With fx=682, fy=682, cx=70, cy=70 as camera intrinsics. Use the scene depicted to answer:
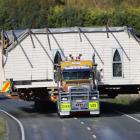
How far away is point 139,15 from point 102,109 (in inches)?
1656

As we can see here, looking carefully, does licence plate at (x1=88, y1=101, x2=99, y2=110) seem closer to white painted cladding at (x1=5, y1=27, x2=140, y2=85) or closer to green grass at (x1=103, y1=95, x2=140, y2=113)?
white painted cladding at (x1=5, y1=27, x2=140, y2=85)

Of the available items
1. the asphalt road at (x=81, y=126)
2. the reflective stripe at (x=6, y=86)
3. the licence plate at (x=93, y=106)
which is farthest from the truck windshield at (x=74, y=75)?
the reflective stripe at (x=6, y=86)

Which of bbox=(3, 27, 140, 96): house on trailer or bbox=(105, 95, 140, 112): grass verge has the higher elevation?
bbox=(3, 27, 140, 96): house on trailer

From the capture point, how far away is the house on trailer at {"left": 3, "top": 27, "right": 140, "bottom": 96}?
37500 millimetres

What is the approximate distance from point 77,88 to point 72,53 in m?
3.24

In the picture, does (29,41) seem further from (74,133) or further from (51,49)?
(74,133)

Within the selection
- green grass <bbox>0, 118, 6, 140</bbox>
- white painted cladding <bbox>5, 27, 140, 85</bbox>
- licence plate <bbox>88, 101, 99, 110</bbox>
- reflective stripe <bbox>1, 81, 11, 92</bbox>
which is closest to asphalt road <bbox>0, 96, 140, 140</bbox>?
green grass <bbox>0, 118, 6, 140</bbox>

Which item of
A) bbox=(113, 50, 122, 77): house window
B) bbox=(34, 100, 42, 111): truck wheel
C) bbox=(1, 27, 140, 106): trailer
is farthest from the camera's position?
bbox=(34, 100, 42, 111): truck wheel

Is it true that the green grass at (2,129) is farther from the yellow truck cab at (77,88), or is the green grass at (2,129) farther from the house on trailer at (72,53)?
the house on trailer at (72,53)

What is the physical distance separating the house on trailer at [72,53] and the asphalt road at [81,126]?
1.98 metres

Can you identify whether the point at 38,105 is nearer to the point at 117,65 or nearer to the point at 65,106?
the point at 117,65

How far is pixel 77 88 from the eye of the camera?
116 feet

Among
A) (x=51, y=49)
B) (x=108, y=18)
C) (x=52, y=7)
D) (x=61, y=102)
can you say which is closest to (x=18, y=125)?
(x=61, y=102)

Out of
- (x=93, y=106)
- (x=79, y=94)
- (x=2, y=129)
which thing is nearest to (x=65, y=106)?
(x=79, y=94)
